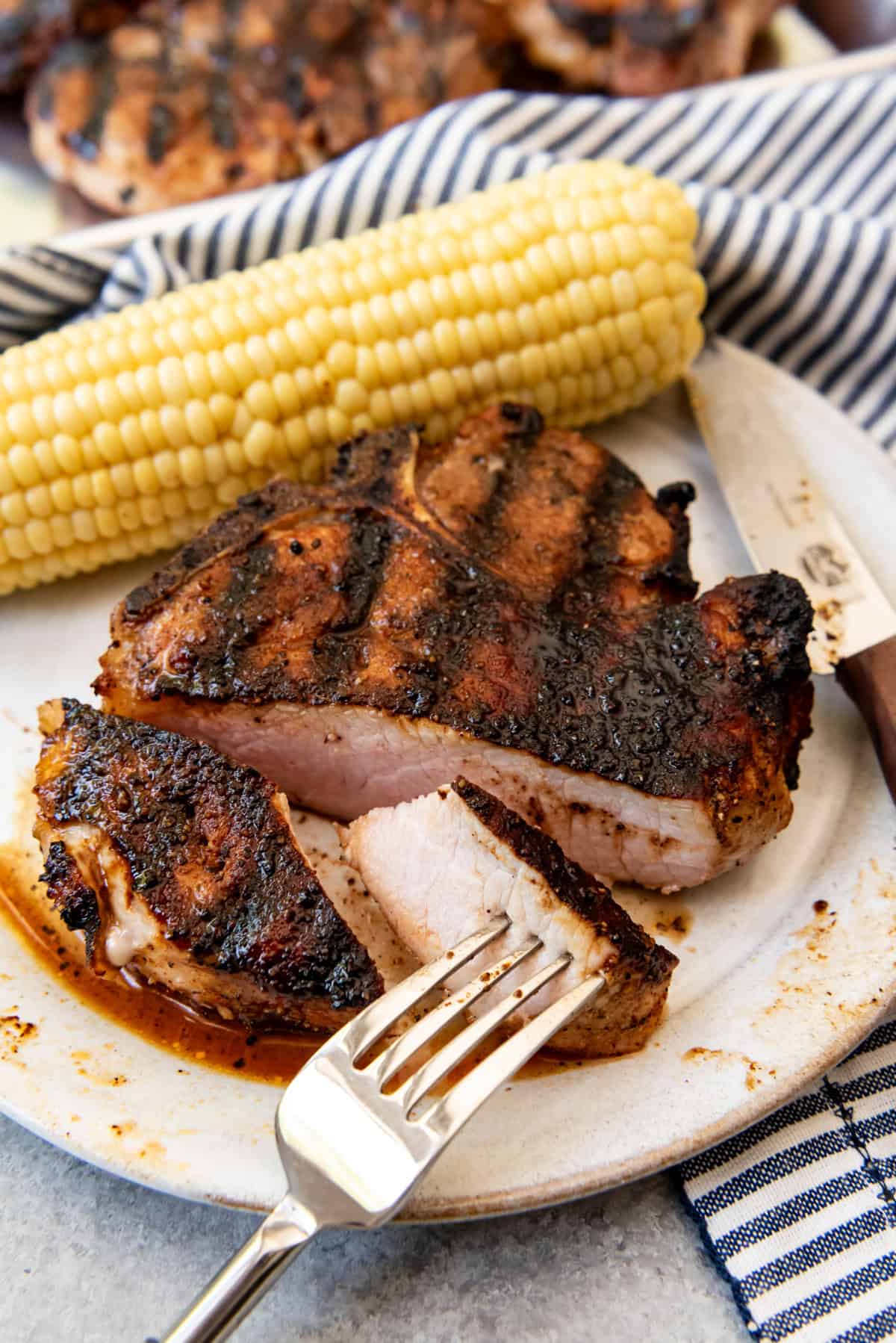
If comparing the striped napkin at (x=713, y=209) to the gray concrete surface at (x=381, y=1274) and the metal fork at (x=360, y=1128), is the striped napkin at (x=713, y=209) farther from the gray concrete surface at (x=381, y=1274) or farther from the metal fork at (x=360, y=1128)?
the gray concrete surface at (x=381, y=1274)

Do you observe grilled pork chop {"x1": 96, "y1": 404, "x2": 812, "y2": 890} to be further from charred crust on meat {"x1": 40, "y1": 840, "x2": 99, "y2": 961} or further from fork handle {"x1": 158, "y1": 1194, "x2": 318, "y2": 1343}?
fork handle {"x1": 158, "y1": 1194, "x2": 318, "y2": 1343}

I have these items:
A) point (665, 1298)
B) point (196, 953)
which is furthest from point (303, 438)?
point (665, 1298)

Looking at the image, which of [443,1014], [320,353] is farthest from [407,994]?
[320,353]

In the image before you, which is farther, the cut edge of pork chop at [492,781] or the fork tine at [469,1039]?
the cut edge of pork chop at [492,781]

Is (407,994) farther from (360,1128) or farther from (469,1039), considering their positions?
(360,1128)

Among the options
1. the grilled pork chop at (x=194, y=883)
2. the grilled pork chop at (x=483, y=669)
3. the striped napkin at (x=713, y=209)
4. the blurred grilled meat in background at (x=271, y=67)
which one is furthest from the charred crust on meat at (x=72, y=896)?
the blurred grilled meat in background at (x=271, y=67)

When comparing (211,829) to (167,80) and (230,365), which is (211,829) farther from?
(167,80)
